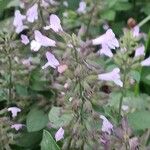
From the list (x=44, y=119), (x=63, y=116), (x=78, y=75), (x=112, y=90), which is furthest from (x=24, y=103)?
(x=78, y=75)

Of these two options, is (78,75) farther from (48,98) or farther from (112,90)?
(48,98)

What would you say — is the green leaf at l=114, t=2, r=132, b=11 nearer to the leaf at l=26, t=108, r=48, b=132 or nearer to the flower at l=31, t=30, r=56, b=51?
the leaf at l=26, t=108, r=48, b=132

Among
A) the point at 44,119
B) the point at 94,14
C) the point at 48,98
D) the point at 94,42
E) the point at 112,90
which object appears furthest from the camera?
the point at 94,14

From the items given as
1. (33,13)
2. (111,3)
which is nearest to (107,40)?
(33,13)

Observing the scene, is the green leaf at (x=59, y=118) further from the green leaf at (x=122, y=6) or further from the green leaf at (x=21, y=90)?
the green leaf at (x=122, y=6)

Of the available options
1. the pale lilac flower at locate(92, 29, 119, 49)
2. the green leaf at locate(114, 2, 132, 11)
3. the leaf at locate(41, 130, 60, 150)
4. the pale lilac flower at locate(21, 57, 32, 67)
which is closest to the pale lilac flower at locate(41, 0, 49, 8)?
the pale lilac flower at locate(21, 57, 32, 67)
